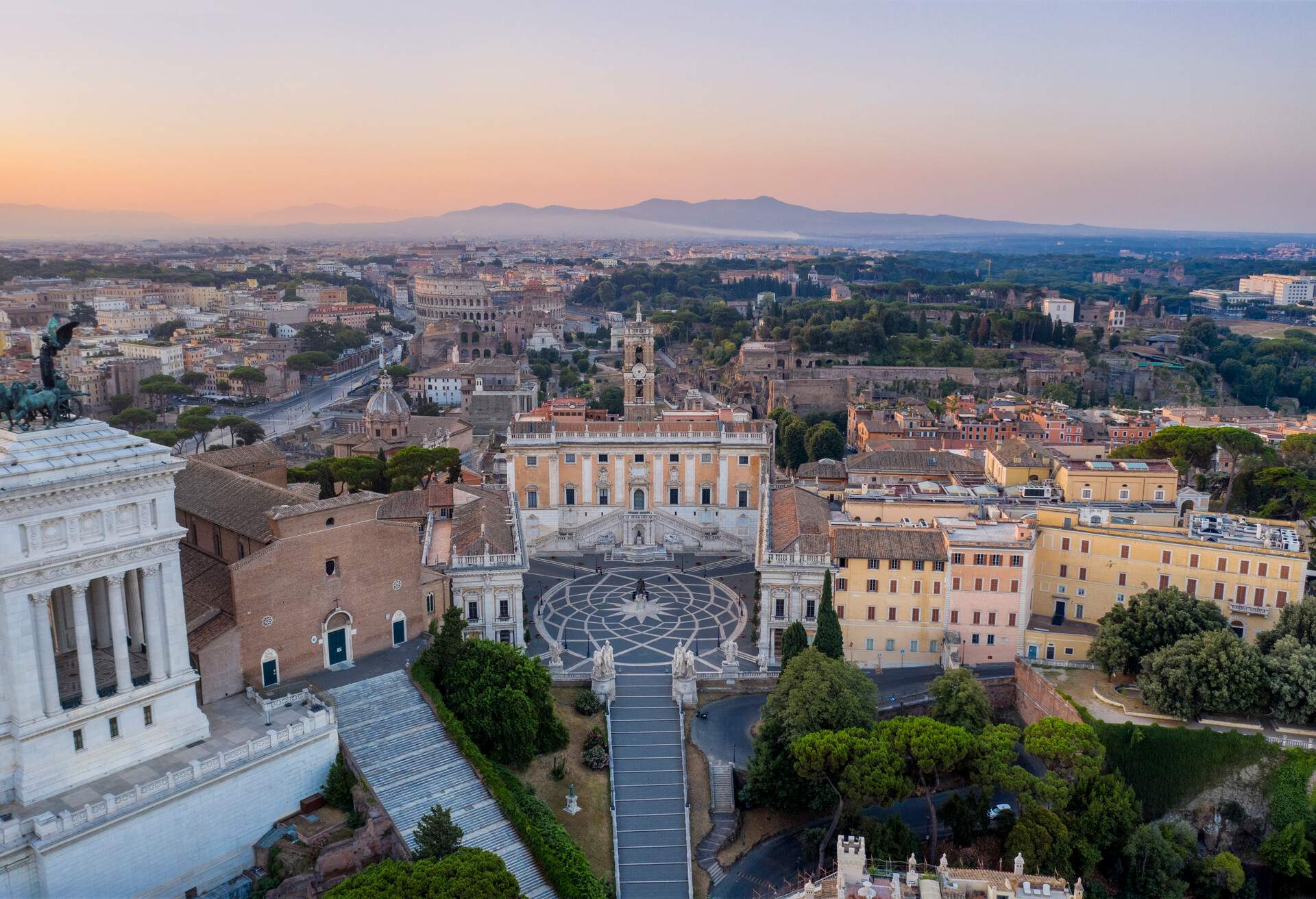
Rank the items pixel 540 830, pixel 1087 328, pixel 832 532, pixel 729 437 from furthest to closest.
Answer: pixel 1087 328 → pixel 729 437 → pixel 832 532 → pixel 540 830

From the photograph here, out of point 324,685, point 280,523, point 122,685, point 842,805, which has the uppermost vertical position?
point 280,523

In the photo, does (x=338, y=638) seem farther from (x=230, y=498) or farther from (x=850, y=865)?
(x=850, y=865)

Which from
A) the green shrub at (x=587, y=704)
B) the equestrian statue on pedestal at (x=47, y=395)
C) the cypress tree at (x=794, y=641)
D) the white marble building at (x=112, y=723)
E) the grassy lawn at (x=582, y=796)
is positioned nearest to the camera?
the white marble building at (x=112, y=723)

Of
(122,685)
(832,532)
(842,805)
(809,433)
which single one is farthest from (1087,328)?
(122,685)

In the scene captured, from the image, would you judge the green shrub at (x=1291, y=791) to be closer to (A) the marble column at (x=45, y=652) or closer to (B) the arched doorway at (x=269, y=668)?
(B) the arched doorway at (x=269, y=668)

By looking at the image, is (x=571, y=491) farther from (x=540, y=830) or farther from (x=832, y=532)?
(x=540, y=830)

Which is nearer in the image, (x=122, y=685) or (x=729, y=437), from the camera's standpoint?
(x=122, y=685)

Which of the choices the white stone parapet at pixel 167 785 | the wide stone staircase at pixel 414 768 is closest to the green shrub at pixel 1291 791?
the wide stone staircase at pixel 414 768
